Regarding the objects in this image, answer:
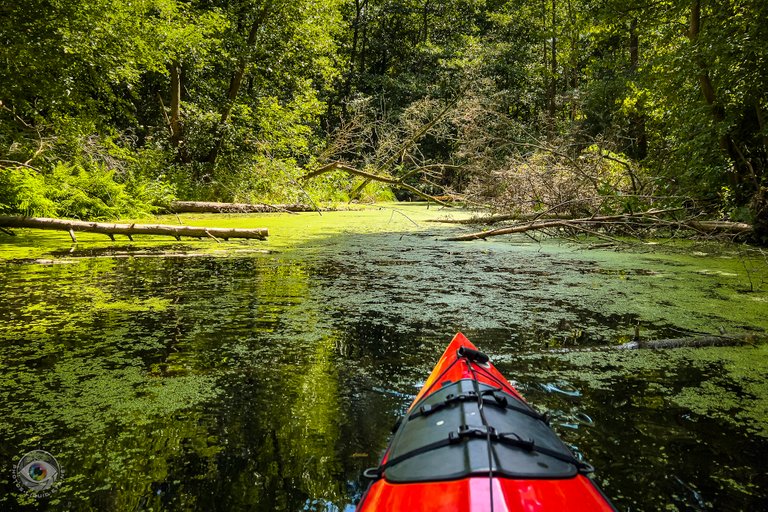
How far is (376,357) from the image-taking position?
2979 millimetres

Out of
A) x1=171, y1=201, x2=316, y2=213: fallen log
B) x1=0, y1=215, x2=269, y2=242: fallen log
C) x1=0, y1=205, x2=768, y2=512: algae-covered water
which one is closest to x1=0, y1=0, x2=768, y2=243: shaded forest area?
x1=171, y1=201, x2=316, y2=213: fallen log

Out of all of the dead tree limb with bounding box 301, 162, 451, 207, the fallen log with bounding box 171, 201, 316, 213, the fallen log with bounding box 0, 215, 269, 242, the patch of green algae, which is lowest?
the patch of green algae

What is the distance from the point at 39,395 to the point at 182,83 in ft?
40.4

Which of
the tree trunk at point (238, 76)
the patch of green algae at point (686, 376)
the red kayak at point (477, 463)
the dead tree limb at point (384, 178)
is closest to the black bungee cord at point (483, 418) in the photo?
the red kayak at point (477, 463)

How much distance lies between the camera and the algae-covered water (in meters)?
1.76

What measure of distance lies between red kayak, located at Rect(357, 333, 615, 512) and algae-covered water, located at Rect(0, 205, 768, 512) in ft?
1.06

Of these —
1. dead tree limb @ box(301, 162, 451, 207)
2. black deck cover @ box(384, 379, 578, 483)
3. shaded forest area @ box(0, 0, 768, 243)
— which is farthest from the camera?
dead tree limb @ box(301, 162, 451, 207)

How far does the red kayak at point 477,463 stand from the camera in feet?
3.86

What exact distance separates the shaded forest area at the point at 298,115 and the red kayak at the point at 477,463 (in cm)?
381

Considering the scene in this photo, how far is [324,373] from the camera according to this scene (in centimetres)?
273

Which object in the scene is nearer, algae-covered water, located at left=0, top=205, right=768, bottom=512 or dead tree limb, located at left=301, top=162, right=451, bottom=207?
algae-covered water, located at left=0, top=205, right=768, bottom=512

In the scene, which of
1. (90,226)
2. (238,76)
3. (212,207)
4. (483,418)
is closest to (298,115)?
(238,76)

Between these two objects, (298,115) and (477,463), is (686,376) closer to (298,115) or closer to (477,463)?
(477,463)

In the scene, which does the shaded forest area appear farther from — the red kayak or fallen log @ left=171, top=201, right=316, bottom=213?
the red kayak
